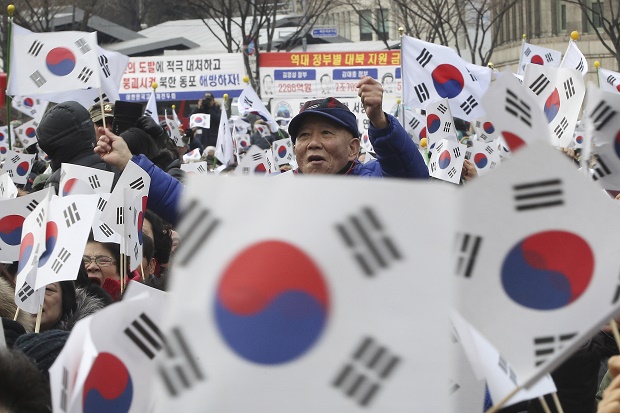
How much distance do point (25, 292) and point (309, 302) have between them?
252cm

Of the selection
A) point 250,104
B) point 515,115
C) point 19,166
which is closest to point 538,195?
point 515,115

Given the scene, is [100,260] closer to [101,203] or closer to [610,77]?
[101,203]

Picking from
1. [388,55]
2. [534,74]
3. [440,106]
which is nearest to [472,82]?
[440,106]

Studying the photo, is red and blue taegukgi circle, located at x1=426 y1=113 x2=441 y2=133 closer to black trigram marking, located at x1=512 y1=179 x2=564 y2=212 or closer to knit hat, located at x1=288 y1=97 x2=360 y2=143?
knit hat, located at x1=288 y1=97 x2=360 y2=143

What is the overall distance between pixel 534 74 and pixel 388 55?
26.5 metres

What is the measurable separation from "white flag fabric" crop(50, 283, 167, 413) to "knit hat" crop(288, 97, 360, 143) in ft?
6.47

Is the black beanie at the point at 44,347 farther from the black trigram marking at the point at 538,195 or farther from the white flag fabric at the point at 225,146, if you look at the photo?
the white flag fabric at the point at 225,146

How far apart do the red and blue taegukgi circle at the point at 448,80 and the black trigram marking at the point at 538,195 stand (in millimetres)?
6099

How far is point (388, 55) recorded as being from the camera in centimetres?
3161

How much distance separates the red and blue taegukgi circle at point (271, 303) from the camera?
1688mm

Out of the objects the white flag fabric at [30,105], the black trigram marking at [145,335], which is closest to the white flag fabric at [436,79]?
the black trigram marking at [145,335]

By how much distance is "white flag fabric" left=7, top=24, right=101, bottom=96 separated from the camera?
260 inches

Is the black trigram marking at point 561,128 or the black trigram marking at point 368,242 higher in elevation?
the black trigram marking at point 368,242

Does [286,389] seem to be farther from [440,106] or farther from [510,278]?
[440,106]
